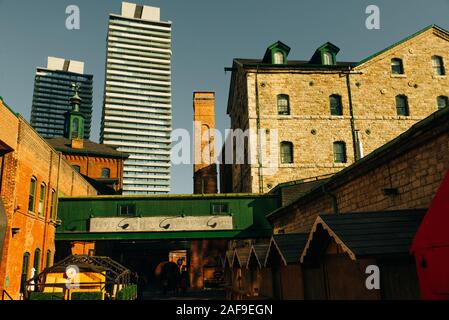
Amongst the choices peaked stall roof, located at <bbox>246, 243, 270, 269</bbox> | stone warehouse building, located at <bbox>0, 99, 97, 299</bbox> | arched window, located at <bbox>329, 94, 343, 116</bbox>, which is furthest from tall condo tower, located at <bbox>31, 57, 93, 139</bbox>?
peaked stall roof, located at <bbox>246, 243, 270, 269</bbox>

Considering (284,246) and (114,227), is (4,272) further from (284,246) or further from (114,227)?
(284,246)

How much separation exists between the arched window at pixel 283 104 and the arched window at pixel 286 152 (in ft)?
9.12

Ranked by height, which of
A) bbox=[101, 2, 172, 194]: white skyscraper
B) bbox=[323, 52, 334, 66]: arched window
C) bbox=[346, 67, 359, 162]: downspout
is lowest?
bbox=[346, 67, 359, 162]: downspout

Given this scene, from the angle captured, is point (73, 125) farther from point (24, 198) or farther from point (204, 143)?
point (24, 198)

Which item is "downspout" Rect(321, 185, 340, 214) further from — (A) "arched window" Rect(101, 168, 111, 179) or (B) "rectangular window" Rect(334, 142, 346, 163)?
(A) "arched window" Rect(101, 168, 111, 179)

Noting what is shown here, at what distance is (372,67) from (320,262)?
28.9 meters

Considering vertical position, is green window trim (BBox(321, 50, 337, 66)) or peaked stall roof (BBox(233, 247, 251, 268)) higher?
green window trim (BBox(321, 50, 337, 66))

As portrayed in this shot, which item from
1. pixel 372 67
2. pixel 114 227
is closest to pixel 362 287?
pixel 114 227

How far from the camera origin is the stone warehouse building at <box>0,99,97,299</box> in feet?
57.9

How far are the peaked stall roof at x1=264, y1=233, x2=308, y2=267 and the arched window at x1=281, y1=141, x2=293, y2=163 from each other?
1964cm

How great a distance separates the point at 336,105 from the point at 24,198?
2463 centimetres

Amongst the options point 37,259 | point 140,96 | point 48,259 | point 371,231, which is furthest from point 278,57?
point 140,96

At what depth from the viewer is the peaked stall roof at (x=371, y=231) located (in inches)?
229

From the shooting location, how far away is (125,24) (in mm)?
159875
